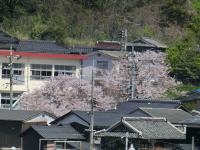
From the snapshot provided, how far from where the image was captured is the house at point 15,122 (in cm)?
3288

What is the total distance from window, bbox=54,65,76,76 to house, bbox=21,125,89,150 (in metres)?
16.5

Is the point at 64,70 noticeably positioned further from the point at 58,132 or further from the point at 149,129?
the point at 149,129

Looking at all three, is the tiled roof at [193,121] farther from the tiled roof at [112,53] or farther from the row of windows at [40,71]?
the row of windows at [40,71]

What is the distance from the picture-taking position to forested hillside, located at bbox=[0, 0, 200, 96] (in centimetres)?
5272

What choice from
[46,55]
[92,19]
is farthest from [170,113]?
[92,19]

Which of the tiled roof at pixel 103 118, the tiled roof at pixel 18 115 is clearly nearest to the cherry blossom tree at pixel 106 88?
the tiled roof at pixel 18 115

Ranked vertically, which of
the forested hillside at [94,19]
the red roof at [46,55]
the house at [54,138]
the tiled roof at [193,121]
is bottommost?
the house at [54,138]

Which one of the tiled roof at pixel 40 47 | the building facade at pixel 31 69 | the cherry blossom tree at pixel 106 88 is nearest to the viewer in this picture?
the cherry blossom tree at pixel 106 88

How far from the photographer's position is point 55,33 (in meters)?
52.3

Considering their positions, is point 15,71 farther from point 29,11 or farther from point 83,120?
point 83,120

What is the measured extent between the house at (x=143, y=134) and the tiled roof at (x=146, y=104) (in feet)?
16.6

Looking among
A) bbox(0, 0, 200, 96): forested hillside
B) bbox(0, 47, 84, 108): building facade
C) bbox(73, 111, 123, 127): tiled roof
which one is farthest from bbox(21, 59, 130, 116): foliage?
bbox(0, 0, 200, 96): forested hillside

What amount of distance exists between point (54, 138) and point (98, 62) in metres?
18.7

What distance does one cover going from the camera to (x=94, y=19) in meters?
56.3
